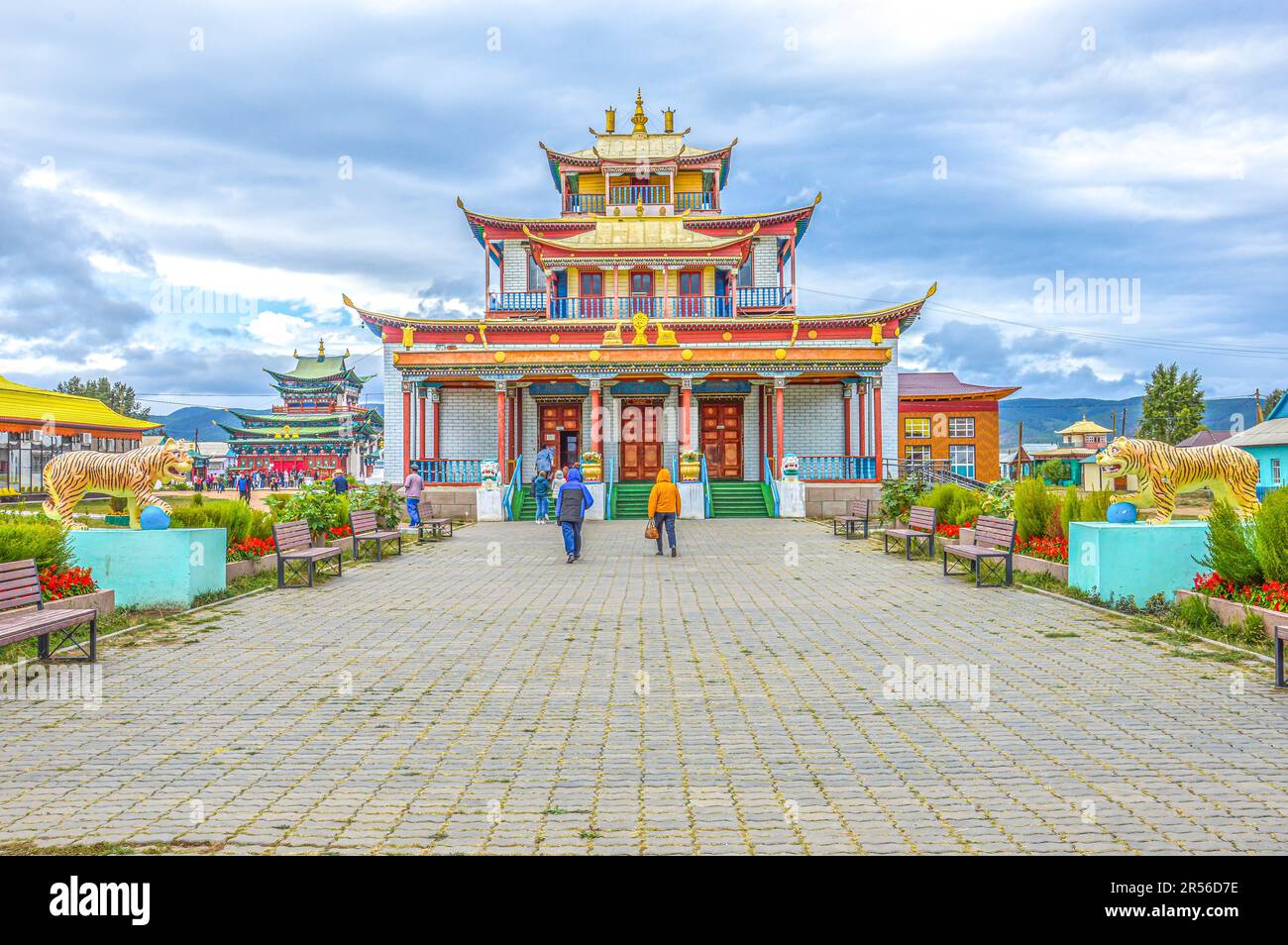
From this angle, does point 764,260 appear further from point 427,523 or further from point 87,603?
point 87,603

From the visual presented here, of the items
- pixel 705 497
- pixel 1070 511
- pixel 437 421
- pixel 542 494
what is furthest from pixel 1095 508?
pixel 437 421

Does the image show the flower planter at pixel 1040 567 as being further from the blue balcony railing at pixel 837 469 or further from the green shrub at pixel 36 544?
the blue balcony railing at pixel 837 469

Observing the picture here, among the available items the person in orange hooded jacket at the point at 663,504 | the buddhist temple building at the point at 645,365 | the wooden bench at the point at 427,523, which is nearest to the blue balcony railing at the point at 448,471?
the buddhist temple building at the point at 645,365

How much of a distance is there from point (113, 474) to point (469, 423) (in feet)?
67.7

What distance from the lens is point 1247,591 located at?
27.0 feet

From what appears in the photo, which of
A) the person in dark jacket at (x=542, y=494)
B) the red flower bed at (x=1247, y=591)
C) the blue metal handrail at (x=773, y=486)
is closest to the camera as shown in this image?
the red flower bed at (x=1247, y=591)

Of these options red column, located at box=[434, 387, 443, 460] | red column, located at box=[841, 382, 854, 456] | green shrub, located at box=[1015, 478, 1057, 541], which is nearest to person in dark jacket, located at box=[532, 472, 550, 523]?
red column, located at box=[434, 387, 443, 460]

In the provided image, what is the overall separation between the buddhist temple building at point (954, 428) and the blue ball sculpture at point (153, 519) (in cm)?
3428

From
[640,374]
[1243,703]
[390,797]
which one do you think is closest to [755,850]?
[390,797]

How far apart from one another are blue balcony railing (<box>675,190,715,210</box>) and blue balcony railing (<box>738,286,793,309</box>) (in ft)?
21.4

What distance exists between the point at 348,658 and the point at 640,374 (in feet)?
65.0

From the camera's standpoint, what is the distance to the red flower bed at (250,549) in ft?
40.3

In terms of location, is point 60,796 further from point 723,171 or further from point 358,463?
point 358,463

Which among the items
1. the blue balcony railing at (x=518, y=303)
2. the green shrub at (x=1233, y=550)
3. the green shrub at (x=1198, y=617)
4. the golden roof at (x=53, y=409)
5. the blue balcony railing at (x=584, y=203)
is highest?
the blue balcony railing at (x=584, y=203)
